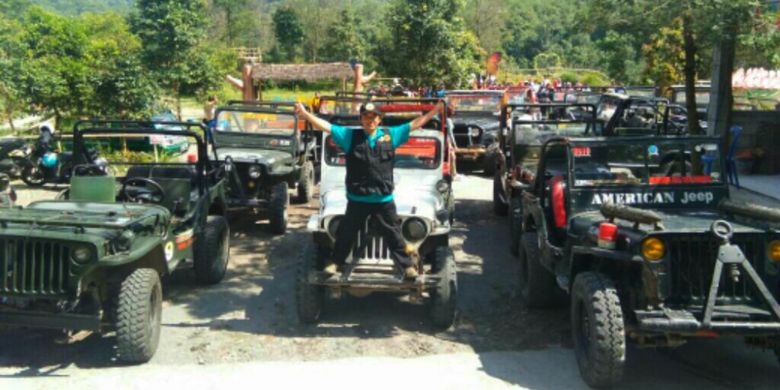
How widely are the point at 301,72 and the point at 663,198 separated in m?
19.1

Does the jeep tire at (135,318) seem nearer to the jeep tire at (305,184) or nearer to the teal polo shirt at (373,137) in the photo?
the teal polo shirt at (373,137)

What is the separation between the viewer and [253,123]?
11.5 metres

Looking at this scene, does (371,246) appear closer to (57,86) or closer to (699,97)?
(57,86)

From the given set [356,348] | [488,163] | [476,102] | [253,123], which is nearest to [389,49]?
[476,102]

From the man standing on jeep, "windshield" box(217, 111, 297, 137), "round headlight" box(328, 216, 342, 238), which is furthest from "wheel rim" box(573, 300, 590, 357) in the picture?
"windshield" box(217, 111, 297, 137)

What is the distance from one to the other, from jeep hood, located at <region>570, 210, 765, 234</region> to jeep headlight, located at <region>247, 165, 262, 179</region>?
17.4 ft

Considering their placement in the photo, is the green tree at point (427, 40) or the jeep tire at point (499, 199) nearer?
the jeep tire at point (499, 199)

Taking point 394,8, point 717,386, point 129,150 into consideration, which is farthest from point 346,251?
point 394,8

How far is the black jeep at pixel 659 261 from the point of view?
4.72 metres

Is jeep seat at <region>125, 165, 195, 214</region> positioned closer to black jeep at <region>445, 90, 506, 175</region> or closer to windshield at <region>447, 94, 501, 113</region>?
black jeep at <region>445, 90, 506, 175</region>

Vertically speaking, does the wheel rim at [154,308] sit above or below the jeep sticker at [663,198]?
below

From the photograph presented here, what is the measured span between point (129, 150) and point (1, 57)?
4368 mm

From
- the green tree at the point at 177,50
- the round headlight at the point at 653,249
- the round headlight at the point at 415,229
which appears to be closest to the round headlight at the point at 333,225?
the round headlight at the point at 415,229

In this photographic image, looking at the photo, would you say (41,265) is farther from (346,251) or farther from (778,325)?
(778,325)
